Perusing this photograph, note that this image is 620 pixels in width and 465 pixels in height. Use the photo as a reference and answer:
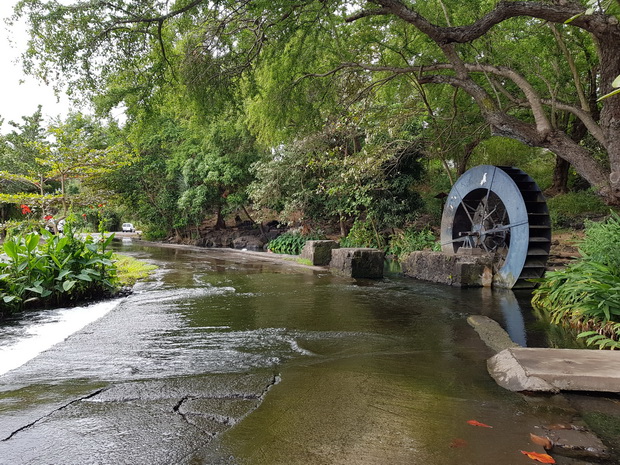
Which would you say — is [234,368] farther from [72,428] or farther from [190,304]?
[190,304]

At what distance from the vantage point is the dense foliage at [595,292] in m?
4.60

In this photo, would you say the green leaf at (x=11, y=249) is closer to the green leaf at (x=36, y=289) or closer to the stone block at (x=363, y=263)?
the green leaf at (x=36, y=289)

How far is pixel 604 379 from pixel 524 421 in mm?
922

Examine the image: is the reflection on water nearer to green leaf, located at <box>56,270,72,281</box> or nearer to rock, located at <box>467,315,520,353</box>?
green leaf, located at <box>56,270,72,281</box>

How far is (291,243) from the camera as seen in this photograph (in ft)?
58.1

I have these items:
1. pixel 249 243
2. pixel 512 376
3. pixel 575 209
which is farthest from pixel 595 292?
pixel 249 243

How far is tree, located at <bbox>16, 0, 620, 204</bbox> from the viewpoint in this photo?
6.28 meters

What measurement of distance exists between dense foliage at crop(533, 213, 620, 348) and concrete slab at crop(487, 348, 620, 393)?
106 centimetres

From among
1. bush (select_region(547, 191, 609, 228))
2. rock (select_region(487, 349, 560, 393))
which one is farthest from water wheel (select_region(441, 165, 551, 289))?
rock (select_region(487, 349, 560, 393))

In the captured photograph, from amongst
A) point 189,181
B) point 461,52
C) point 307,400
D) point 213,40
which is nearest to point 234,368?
→ point 307,400

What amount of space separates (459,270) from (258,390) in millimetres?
7166

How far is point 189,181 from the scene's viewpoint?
896 inches

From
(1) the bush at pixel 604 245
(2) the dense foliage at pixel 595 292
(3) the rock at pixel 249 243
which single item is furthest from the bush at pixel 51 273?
(3) the rock at pixel 249 243

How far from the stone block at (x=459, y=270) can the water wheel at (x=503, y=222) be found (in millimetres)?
336
